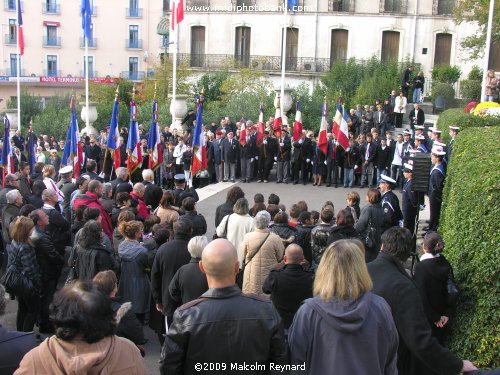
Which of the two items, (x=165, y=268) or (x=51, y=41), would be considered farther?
(x=51, y=41)

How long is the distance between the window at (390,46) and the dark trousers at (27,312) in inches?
1543

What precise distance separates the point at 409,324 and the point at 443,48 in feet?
136

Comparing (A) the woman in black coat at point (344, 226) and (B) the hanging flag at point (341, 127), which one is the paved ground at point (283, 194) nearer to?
(B) the hanging flag at point (341, 127)

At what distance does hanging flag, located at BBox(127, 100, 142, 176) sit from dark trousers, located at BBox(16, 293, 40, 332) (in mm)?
9147

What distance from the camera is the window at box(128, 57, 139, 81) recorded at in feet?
224

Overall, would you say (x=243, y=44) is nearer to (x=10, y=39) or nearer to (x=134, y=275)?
(x=10, y=39)

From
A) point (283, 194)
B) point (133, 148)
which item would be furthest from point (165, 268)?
point (283, 194)

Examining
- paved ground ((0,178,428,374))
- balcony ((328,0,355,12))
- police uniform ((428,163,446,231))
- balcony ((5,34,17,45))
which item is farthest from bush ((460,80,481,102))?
balcony ((5,34,17,45))

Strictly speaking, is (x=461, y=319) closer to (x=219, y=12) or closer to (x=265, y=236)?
(x=265, y=236)

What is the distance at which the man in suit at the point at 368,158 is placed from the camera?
1916cm

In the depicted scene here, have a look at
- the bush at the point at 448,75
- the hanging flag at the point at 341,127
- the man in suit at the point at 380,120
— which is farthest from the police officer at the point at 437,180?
the bush at the point at 448,75

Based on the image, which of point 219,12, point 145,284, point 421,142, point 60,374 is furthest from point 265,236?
point 219,12

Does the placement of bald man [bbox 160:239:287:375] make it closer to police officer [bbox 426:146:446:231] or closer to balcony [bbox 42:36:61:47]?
police officer [bbox 426:146:446:231]

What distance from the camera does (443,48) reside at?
142ft
